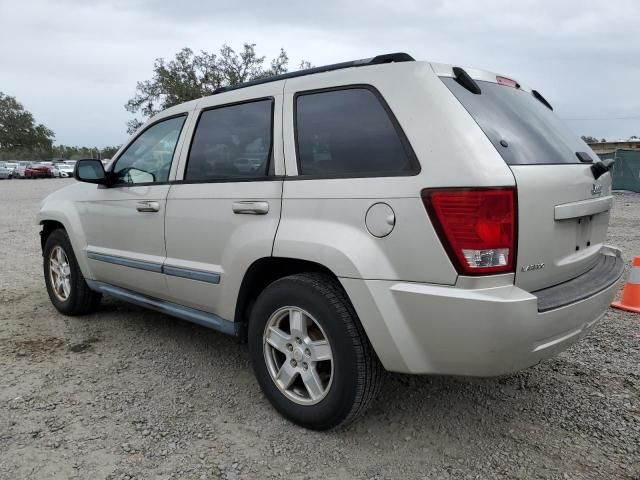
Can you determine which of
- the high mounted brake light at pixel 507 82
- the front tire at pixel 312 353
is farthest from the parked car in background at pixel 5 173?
the high mounted brake light at pixel 507 82

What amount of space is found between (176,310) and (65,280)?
1.82m

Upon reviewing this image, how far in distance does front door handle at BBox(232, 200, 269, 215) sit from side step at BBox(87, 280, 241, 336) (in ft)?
2.30

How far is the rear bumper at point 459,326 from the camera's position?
2055 mm

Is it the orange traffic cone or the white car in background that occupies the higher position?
the orange traffic cone

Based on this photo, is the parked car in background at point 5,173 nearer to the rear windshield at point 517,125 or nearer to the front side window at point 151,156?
the front side window at point 151,156

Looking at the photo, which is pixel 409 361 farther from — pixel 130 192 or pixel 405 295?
pixel 130 192

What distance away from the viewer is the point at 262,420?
9.11 ft

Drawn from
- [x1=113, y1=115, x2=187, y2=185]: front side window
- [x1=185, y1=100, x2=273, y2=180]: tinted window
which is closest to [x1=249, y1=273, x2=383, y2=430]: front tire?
[x1=185, y1=100, x2=273, y2=180]: tinted window

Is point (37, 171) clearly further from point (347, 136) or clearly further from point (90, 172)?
point (347, 136)

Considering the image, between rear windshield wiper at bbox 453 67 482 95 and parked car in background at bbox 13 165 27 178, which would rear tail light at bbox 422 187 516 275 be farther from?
parked car in background at bbox 13 165 27 178

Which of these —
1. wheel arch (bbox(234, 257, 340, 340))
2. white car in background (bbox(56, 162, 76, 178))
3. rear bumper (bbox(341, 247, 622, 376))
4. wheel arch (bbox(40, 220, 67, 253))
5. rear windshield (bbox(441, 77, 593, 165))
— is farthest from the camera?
white car in background (bbox(56, 162, 76, 178))

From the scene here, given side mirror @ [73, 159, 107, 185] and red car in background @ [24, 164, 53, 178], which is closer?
side mirror @ [73, 159, 107, 185]

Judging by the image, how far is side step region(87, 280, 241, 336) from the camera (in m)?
3.04

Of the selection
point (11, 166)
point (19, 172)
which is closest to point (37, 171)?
point (19, 172)
